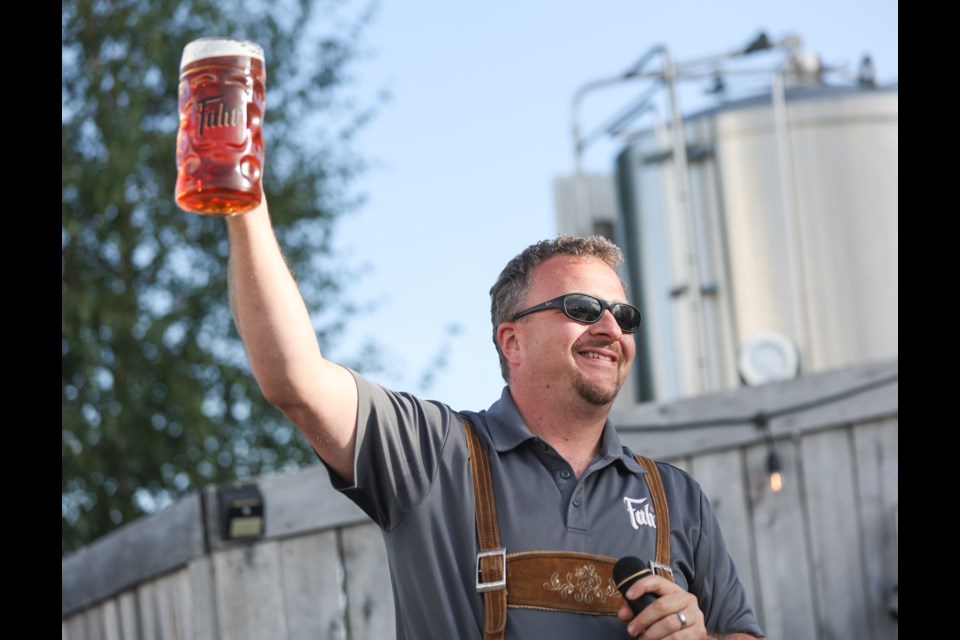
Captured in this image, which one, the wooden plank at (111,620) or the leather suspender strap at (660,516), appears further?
the wooden plank at (111,620)

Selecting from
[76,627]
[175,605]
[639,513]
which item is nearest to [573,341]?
[639,513]

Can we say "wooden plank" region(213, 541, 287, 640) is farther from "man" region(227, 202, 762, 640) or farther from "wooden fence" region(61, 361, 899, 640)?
"man" region(227, 202, 762, 640)

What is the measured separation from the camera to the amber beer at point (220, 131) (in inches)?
82.5

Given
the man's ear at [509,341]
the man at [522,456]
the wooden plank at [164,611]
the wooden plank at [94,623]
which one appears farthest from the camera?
the wooden plank at [94,623]

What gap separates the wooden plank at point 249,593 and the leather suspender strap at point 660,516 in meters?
1.85

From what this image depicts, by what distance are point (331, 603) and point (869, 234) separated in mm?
3903

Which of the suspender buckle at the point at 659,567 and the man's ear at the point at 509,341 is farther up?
the man's ear at the point at 509,341

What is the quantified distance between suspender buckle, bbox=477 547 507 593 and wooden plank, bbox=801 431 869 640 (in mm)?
2464

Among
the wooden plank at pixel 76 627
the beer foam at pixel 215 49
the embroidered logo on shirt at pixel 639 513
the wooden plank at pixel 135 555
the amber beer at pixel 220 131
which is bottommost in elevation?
the wooden plank at pixel 76 627

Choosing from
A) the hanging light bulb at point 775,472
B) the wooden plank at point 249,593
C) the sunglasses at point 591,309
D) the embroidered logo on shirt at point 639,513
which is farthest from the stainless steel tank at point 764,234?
the embroidered logo on shirt at point 639,513

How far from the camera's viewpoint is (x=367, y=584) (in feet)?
15.1

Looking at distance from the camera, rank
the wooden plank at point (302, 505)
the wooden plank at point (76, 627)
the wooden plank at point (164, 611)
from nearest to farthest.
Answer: the wooden plank at point (302, 505), the wooden plank at point (164, 611), the wooden plank at point (76, 627)

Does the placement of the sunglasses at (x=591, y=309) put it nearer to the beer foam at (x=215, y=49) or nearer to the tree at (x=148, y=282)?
the beer foam at (x=215, y=49)

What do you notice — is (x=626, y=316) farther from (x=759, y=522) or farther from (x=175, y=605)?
(x=175, y=605)
